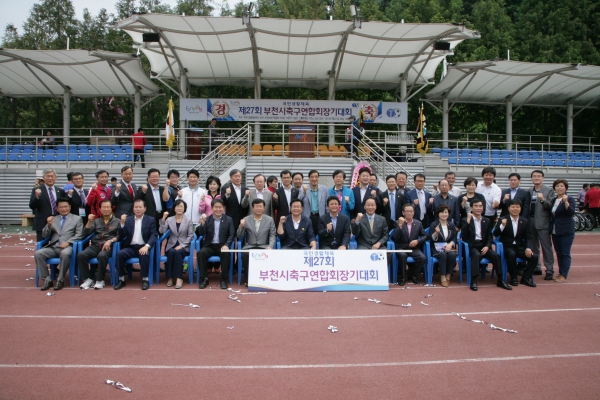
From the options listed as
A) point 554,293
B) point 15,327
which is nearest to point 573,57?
point 554,293

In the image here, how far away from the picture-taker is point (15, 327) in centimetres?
551

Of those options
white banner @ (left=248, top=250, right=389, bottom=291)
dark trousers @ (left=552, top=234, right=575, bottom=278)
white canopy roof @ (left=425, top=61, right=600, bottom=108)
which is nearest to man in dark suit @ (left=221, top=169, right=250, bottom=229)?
white banner @ (left=248, top=250, right=389, bottom=291)

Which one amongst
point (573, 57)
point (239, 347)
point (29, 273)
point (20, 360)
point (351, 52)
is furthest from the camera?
point (573, 57)

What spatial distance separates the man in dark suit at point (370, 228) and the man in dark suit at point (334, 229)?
7.0 inches

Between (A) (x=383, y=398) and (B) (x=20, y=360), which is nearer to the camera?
(A) (x=383, y=398)

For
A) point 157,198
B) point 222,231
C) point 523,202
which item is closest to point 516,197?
point 523,202

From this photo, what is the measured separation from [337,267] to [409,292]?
1222 mm

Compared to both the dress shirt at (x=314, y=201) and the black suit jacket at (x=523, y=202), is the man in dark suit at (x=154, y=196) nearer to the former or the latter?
the dress shirt at (x=314, y=201)

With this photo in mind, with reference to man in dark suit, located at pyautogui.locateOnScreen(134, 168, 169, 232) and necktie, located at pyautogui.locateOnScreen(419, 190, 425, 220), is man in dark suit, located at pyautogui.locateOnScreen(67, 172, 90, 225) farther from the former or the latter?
necktie, located at pyautogui.locateOnScreen(419, 190, 425, 220)

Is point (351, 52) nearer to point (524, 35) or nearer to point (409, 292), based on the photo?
point (409, 292)

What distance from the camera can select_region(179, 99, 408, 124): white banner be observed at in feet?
64.3

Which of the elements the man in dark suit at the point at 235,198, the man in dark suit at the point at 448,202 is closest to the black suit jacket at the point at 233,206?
the man in dark suit at the point at 235,198

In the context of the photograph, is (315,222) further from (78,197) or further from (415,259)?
(78,197)

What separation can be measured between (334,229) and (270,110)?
1261 centimetres
